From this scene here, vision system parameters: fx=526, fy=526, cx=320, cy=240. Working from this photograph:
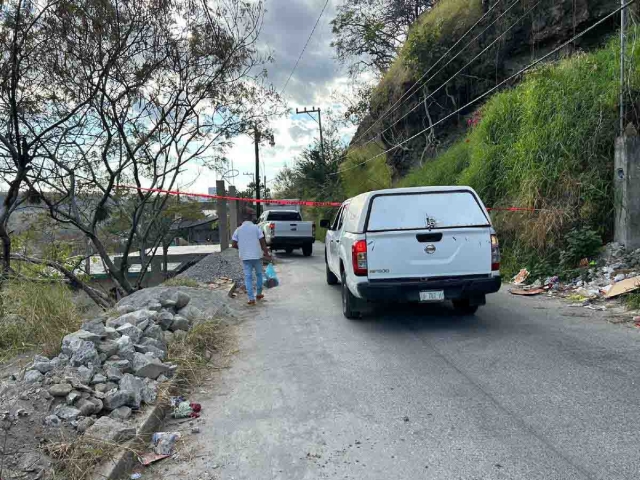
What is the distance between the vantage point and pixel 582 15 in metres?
17.4

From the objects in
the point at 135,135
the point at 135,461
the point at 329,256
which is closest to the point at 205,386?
the point at 135,461

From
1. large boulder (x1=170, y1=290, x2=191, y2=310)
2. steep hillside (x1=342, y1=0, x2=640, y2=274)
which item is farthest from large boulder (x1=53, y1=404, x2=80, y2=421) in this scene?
steep hillside (x1=342, y1=0, x2=640, y2=274)

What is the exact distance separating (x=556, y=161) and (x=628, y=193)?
198 cm

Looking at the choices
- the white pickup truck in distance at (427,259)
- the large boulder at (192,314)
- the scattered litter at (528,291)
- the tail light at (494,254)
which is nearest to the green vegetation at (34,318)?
the large boulder at (192,314)

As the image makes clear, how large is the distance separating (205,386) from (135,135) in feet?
42.1

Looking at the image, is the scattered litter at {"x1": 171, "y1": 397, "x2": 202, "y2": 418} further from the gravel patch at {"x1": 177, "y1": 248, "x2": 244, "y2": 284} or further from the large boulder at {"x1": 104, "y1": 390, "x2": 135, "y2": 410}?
the gravel patch at {"x1": 177, "y1": 248, "x2": 244, "y2": 284}

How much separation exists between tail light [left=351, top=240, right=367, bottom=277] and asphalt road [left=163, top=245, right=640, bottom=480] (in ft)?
2.88

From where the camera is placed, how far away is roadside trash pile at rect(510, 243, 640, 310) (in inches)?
340

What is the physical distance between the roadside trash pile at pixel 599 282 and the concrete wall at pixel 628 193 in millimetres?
255

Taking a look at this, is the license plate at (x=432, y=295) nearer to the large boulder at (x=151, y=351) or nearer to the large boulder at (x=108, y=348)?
the large boulder at (x=151, y=351)

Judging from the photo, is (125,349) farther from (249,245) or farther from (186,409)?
(249,245)

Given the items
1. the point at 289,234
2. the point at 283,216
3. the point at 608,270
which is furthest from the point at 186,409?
the point at 283,216

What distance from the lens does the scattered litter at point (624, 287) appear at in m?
8.28

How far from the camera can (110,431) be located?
12.8 feet
